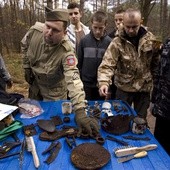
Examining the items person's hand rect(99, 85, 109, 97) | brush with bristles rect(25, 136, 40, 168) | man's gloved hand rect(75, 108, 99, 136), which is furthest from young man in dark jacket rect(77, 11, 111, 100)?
brush with bristles rect(25, 136, 40, 168)

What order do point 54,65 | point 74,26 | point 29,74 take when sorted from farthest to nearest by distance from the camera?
point 74,26 < point 29,74 < point 54,65

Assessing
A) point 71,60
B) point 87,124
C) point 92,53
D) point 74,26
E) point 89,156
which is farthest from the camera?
point 74,26

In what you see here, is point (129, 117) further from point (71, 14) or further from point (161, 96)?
point (71, 14)

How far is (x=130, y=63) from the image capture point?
258 cm

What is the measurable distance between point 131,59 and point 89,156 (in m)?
1.40

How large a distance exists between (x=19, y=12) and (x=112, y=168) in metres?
14.4

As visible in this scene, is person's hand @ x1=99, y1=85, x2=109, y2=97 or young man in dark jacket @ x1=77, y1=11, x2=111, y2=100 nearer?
person's hand @ x1=99, y1=85, x2=109, y2=97

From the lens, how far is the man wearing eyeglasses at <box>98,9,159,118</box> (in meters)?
2.43

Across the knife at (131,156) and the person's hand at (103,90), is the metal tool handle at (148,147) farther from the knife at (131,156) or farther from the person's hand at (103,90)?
the person's hand at (103,90)

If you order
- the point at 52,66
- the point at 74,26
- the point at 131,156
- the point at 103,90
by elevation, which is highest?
the point at 74,26

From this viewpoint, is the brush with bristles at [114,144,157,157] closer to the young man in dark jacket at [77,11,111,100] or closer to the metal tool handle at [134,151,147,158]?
the metal tool handle at [134,151,147,158]

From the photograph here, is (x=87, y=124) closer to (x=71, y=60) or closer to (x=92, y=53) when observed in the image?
(x=71, y=60)

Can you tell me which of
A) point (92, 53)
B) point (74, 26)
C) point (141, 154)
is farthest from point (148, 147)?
point (74, 26)

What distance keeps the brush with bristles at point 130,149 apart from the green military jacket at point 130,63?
34.9 inches
